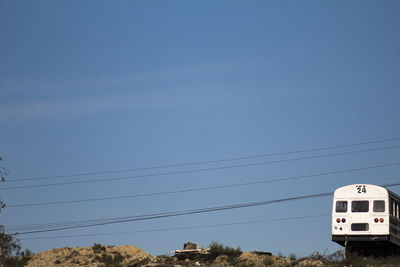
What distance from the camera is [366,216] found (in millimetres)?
32656

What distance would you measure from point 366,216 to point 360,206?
552mm

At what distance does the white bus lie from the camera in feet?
106

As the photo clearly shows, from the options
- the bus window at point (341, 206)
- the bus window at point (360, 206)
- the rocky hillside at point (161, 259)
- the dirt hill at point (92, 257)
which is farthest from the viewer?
the dirt hill at point (92, 257)

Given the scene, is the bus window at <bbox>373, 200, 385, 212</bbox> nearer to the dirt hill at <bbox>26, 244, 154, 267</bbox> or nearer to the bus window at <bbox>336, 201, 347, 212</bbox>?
the bus window at <bbox>336, 201, 347, 212</bbox>

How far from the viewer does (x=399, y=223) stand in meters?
34.0

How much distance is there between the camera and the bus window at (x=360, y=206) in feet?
107

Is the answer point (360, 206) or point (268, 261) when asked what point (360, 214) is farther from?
point (268, 261)

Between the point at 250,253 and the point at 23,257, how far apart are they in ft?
52.4

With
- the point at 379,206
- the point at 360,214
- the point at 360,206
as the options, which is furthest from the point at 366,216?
the point at 379,206

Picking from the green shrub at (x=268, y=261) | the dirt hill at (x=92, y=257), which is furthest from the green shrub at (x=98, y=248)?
the green shrub at (x=268, y=261)

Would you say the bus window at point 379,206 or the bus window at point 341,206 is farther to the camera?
the bus window at point 341,206

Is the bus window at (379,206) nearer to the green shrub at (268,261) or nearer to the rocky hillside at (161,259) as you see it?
the rocky hillside at (161,259)

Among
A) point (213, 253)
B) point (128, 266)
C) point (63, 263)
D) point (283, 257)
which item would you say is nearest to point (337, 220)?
point (283, 257)

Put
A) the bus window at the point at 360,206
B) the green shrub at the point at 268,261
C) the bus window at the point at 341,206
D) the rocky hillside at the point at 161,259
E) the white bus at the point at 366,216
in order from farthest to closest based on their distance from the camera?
the green shrub at the point at 268,261 → the rocky hillside at the point at 161,259 → the bus window at the point at 341,206 → the bus window at the point at 360,206 → the white bus at the point at 366,216
